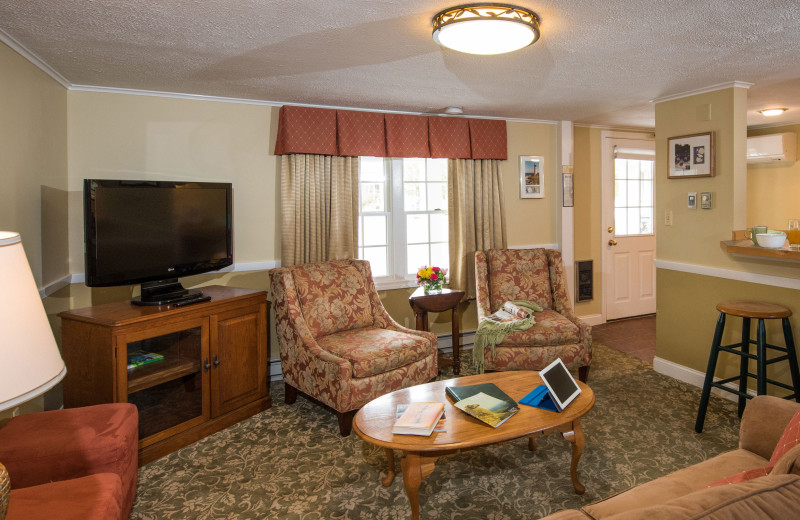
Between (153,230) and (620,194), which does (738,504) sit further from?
(620,194)

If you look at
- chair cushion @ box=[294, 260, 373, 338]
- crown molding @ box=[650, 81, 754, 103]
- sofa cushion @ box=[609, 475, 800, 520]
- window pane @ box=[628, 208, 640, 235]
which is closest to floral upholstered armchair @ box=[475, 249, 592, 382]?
chair cushion @ box=[294, 260, 373, 338]

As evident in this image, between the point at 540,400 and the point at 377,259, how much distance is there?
2.38 metres

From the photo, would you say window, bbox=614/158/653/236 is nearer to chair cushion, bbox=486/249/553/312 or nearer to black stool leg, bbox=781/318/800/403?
chair cushion, bbox=486/249/553/312

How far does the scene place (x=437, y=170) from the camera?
4637 millimetres

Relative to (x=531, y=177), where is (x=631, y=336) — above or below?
below

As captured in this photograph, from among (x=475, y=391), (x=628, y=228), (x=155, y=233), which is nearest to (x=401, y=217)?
(x=155, y=233)

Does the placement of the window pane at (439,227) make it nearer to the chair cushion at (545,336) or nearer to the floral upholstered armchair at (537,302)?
the floral upholstered armchair at (537,302)

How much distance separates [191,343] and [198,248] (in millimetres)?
629

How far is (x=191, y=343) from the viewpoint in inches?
116

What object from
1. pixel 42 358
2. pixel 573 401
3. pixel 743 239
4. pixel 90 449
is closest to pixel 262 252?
pixel 90 449

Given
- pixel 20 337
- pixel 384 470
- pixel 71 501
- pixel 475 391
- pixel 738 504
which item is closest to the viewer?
pixel 738 504

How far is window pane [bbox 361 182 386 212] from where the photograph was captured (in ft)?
14.3

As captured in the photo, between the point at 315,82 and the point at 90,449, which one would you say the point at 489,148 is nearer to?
the point at 315,82

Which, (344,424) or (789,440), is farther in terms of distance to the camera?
(344,424)
